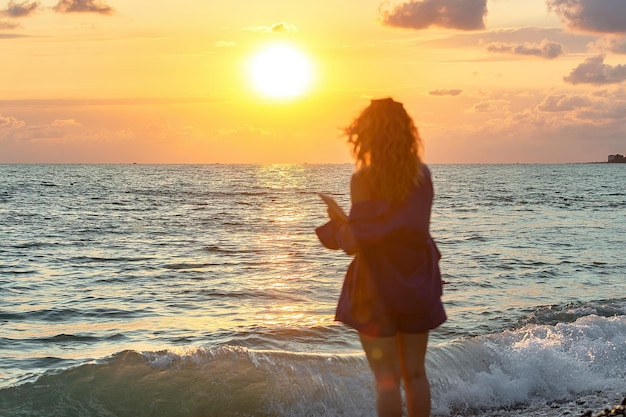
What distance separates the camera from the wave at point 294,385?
7.95 metres

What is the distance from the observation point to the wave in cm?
795

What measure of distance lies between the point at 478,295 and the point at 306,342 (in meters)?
5.09

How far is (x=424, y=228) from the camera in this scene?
4.27m

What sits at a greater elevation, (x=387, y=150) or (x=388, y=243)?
(x=387, y=150)

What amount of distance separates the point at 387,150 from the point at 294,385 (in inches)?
188

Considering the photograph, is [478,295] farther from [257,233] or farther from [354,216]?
[257,233]

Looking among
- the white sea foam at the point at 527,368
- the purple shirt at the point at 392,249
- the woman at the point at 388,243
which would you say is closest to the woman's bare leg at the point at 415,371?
the woman at the point at 388,243

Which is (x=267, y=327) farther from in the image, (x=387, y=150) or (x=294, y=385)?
(x=387, y=150)

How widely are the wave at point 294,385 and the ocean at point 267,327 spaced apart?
2cm

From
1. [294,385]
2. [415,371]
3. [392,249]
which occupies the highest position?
[392,249]

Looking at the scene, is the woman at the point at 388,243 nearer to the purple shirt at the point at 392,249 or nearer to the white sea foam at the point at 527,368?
the purple shirt at the point at 392,249

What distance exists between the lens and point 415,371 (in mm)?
4453

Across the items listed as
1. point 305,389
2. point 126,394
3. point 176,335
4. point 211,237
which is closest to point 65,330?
point 176,335

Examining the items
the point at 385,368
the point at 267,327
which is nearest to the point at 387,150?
the point at 385,368
